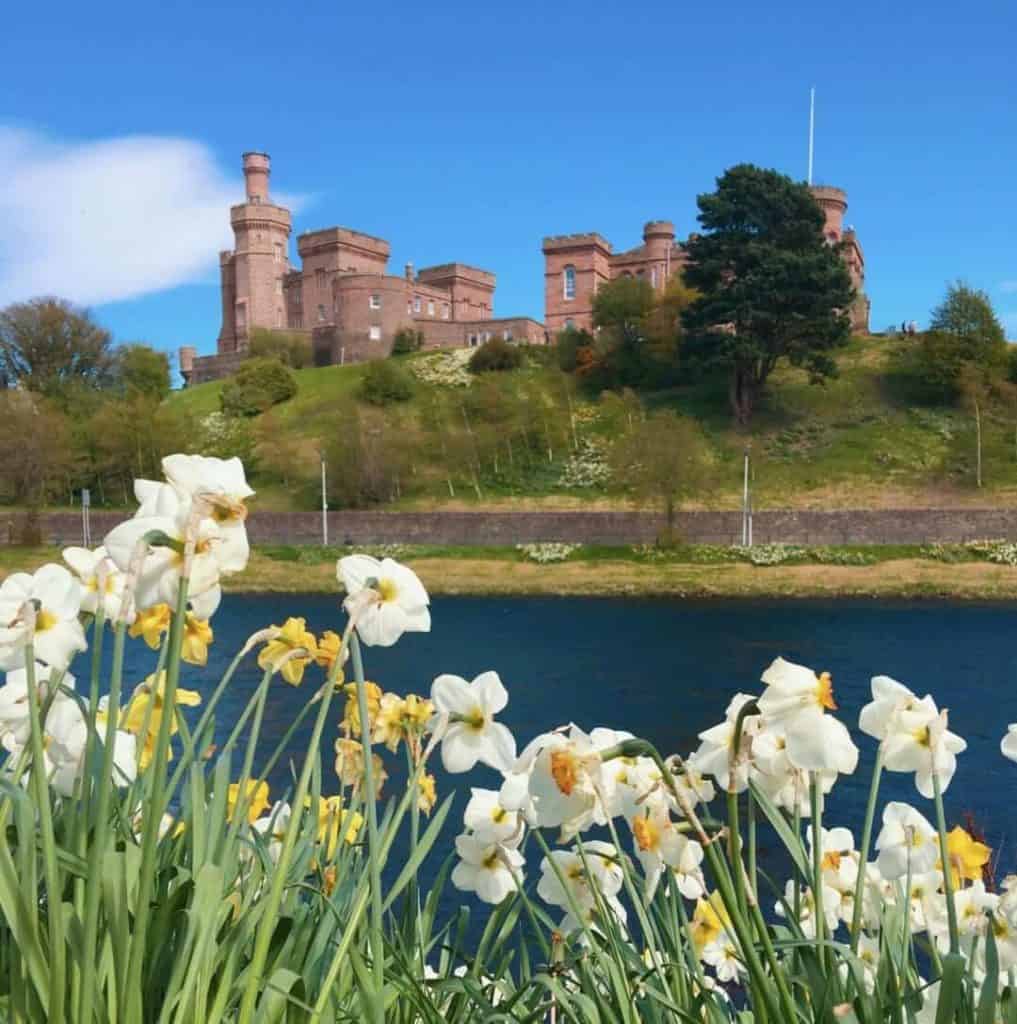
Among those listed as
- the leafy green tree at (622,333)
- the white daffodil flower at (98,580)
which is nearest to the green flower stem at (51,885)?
the white daffodil flower at (98,580)

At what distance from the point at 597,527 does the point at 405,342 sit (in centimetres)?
3393

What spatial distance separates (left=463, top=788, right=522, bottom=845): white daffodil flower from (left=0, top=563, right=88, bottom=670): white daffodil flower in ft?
3.34

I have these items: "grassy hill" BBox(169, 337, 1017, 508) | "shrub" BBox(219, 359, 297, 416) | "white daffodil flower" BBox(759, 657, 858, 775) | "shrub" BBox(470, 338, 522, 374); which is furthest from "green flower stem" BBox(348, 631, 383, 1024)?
"shrub" BBox(219, 359, 297, 416)

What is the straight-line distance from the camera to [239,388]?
198 feet

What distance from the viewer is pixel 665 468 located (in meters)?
37.1

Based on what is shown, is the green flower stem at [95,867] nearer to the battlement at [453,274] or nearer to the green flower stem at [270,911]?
the green flower stem at [270,911]

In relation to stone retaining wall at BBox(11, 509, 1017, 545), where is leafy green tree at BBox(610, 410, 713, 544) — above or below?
above

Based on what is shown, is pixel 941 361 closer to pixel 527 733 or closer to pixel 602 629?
pixel 602 629

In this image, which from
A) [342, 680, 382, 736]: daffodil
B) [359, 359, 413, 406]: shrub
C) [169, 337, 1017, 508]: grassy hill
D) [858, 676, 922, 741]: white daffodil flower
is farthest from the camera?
[359, 359, 413, 406]: shrub

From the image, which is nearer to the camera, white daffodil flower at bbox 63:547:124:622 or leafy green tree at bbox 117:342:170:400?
white daffodil flower at bbox 63:547:124:622

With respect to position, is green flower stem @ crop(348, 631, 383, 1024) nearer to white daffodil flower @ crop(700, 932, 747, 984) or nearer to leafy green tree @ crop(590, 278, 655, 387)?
white daffodil flower @ crop(700, 932, 747, 984)

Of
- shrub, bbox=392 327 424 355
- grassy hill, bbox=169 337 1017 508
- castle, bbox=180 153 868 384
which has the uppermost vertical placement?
castle, bbox=180 153 868 384

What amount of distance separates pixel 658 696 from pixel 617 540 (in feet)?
71.3

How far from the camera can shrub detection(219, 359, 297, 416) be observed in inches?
2345
